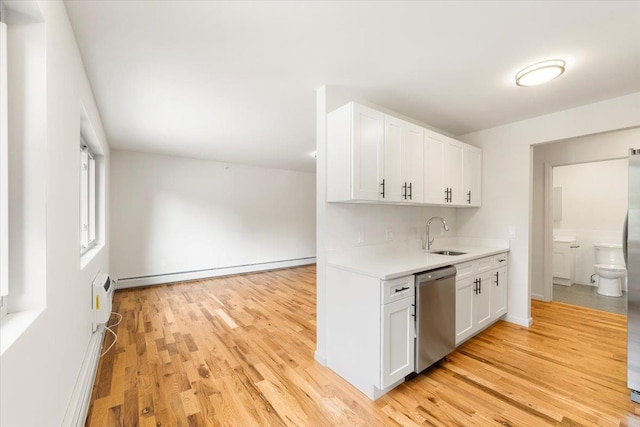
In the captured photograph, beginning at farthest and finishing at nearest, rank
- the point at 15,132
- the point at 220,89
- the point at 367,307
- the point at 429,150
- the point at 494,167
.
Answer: the point at 494,167
the point at 429,150
the point at 220,89
the point at 367,307
the point at 15,132

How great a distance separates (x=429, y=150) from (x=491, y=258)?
1428 mm

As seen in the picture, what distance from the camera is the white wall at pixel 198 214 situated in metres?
4.82

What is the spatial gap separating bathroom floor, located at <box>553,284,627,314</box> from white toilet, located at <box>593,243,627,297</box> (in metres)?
0.13

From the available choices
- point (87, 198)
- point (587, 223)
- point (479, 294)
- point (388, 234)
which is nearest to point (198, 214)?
point (87, 198)

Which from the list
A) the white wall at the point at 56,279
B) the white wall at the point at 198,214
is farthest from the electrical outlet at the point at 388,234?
the white wall at the point at 198,214

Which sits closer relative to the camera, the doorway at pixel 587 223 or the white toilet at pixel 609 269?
the white toilet at pixel 609 269

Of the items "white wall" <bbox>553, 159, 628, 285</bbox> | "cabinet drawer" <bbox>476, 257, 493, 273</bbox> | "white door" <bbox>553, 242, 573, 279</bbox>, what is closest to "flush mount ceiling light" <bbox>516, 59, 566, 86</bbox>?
"cabinet drawer" <bbox>476, 257, 493, 273</bbox>

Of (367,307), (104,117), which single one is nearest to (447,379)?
(367,307)

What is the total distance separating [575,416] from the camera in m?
1.77

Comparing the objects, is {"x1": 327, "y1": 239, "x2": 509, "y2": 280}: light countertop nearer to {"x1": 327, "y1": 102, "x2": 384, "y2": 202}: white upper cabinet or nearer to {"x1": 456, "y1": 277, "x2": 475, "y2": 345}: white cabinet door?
{"x1": 456, "y1": 277, "x2": 475, "y2": 345}: white cabinet door

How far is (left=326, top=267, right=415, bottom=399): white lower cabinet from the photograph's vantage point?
1918 millimetres

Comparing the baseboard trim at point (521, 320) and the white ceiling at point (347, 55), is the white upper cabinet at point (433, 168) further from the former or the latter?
Result: the baseboard trim at point (521, 320)

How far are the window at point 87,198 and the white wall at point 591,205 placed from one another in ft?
25.1

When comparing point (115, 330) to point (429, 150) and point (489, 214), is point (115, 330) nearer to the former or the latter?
point (429, 150)
